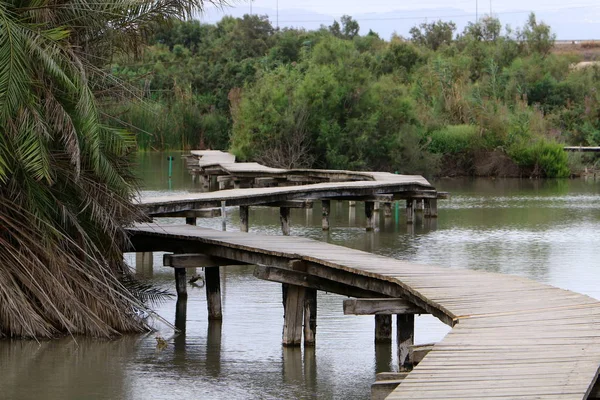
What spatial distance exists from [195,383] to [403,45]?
158 feet

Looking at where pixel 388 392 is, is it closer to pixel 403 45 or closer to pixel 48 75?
pixel 48 75

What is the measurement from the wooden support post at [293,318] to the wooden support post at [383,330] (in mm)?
799

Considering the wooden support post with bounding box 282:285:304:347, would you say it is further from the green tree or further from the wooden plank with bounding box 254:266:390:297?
the green tree

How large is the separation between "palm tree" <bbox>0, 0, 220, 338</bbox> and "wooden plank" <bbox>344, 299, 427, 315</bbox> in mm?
3164

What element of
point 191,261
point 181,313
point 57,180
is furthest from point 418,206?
point 57,180

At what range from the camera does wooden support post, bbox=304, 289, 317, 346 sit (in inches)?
450

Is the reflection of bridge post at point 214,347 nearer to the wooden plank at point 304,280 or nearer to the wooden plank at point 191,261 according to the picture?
the wooden plank at point 191,261

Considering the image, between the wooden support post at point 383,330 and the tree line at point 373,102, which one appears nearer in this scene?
the wooden support post at point 383,330

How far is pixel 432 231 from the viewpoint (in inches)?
891

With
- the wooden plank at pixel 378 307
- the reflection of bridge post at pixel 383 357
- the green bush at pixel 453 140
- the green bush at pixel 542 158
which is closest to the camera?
the wooden plank at pixel 378 307

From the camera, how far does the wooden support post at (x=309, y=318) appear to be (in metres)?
11.4

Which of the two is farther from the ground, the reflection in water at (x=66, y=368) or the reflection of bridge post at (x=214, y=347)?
the reflection in water at (x=66, y=368)

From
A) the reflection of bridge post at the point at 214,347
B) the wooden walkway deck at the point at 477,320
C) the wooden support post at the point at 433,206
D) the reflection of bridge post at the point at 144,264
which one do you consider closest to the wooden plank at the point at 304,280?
the wooden walkway deck at the point at 477,320

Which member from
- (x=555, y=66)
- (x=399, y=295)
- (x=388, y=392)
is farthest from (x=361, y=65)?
(x=388, y=392)
